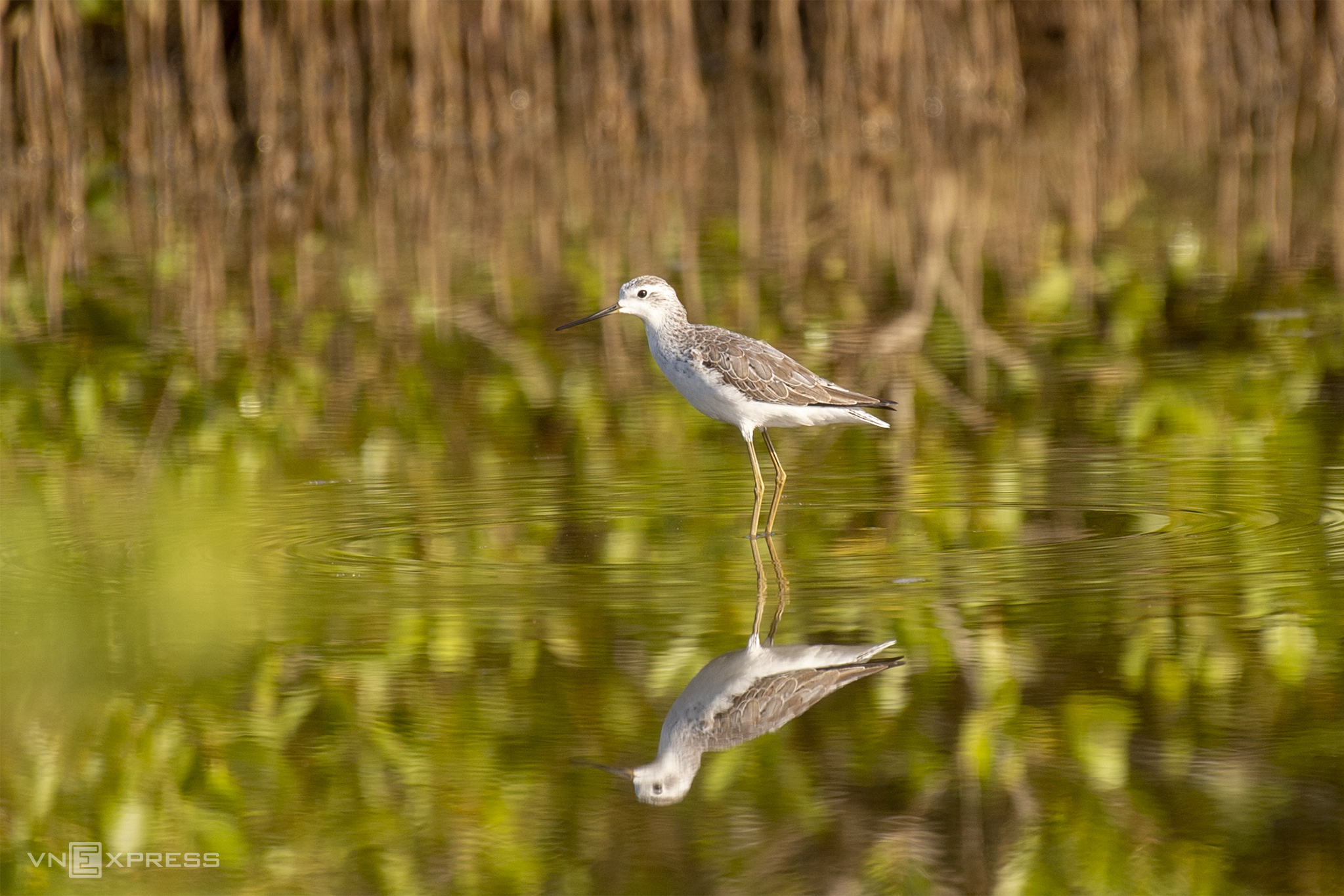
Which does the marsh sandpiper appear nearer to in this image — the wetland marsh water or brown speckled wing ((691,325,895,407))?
brown speckled wing ((691,325,895,407))

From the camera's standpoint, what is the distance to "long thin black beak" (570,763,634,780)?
4.09 metres

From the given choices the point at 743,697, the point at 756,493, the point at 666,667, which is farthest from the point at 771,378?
the point at 743,697

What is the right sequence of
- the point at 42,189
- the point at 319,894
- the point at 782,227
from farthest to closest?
the point at 42,189 → the point at 782,227 → the point at 319,894

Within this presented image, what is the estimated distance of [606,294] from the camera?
1093 centimetres

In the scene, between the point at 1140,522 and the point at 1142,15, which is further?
the point at 1142,15

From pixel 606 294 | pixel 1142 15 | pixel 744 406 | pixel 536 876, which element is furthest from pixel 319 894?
pixel 1142 15

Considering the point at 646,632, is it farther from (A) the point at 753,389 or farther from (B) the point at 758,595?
(A) the point at 753,389

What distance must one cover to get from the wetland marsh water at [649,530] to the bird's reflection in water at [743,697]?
6cm

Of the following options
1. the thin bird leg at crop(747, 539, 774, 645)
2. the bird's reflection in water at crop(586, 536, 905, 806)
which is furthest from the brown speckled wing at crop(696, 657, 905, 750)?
the thin bird leg at crop(747, 539, 774, 645)

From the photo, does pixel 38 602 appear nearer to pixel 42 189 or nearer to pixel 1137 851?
pixel 1137 851

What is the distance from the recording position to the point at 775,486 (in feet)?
21.9

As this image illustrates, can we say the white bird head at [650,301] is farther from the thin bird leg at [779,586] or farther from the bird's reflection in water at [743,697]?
the bird's reflection in water at [743,697]

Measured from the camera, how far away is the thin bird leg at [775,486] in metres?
6.26

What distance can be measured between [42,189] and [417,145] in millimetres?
3471
